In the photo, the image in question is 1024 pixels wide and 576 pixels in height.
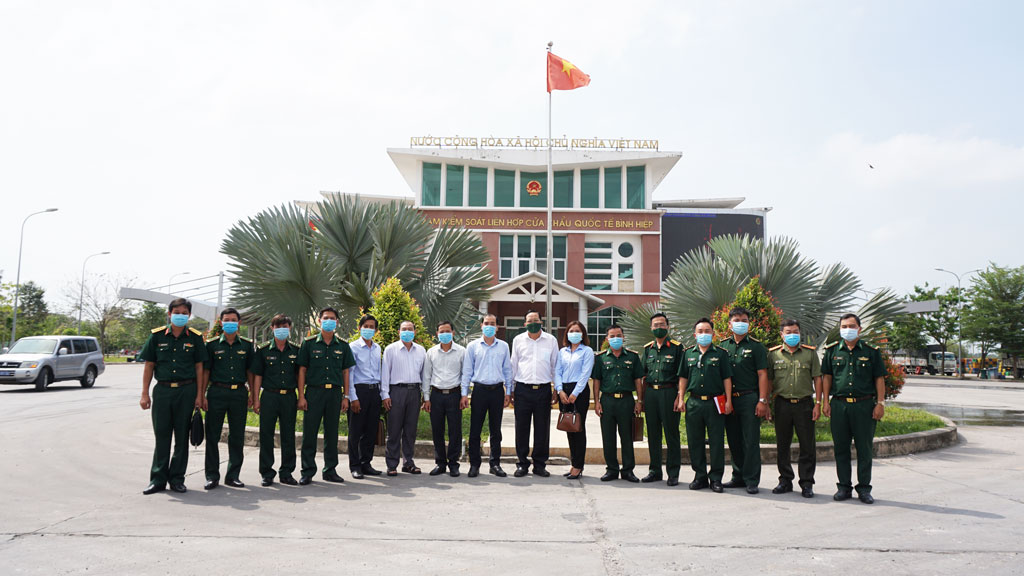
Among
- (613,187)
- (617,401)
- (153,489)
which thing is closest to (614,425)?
(617,401)

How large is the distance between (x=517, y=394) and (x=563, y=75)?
15748mm

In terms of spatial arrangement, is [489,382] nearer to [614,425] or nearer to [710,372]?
[614,425]

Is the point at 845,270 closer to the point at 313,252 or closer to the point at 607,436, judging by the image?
the point at 607,436

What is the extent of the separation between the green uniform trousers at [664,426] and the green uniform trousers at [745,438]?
0.58 meters

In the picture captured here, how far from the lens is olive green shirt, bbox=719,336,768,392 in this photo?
7.00 metres

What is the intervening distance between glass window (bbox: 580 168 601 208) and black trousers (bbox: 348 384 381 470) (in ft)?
82.1

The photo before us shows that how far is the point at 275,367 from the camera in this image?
718 cm

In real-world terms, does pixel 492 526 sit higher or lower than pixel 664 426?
lower

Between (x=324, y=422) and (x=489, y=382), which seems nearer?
(x=324, y=422)

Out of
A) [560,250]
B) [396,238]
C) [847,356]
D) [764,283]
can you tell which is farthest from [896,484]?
[560,250]

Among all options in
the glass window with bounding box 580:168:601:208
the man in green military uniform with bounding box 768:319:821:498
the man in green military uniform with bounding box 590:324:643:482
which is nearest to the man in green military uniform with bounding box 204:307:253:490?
the man in green military uniform with bounding box 590:324:643:482

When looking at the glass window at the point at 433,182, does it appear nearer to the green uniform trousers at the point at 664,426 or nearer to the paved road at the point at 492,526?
the paved road at the point at 492,526

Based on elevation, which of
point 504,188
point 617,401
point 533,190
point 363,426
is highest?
point 504,188

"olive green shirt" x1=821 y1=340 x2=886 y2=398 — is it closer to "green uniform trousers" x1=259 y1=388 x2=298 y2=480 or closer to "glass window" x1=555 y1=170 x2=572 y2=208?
"green uniform trousers" x1=259 y1=388 x2=298 y2=480
